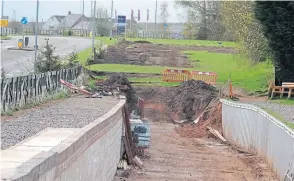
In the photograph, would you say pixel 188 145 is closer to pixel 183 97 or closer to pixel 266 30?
pixel 266 30

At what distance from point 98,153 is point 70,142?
4.23 m

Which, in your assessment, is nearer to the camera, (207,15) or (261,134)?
(261,134)

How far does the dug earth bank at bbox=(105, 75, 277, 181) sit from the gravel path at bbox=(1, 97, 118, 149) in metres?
2.71

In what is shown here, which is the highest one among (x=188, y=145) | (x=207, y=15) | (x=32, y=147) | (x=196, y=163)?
(x=207, y=15)

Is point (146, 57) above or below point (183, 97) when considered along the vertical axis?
above

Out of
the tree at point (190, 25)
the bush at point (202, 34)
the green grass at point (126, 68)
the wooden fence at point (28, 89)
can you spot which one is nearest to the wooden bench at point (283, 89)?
the wooden fence at point (28, 89)

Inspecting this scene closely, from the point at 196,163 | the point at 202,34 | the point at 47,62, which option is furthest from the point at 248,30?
the point at 202,34

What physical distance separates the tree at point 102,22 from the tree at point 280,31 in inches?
4094

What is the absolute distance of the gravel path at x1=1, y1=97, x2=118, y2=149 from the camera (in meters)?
15.4

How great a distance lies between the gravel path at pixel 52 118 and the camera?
1543 centimetres

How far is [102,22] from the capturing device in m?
142

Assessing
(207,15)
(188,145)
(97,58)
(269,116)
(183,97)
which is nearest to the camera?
(269,116)

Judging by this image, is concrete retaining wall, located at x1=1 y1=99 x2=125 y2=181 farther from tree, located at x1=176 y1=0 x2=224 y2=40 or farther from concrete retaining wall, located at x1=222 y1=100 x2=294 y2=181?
tree, located at x1=176 y1=0 x2=224 y2=40

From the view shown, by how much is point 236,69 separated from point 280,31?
2606cm
